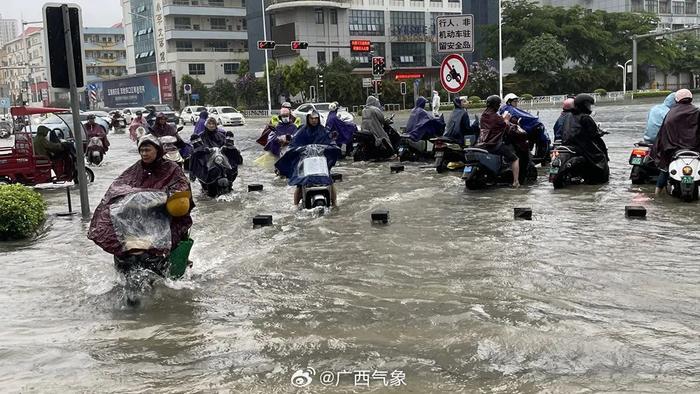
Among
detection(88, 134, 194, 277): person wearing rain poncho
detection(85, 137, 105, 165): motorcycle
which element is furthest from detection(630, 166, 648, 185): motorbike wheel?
detection(85, 137, 105, 165): motorcycle

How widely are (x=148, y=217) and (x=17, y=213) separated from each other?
407 cm

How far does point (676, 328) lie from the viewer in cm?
480

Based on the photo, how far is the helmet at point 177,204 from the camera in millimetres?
5855

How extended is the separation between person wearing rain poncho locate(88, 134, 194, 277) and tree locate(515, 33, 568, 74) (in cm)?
5665

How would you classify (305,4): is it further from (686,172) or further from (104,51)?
(686,172)

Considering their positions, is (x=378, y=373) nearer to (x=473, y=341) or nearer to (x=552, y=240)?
(x=473, y=341)

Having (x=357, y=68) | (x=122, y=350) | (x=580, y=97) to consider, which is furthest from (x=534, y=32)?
(x=122, y=350)

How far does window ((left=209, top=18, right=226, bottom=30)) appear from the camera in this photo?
84375 millimetres

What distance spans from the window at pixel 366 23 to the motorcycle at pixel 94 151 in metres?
55.2

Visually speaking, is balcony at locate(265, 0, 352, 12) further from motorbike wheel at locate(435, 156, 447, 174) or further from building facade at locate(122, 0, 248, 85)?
motorbike wheel at locate(435, 156, 447, 174)

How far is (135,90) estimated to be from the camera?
89.8 m

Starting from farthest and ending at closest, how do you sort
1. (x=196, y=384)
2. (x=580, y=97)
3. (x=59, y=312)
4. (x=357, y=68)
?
(x=357, y=68), (x=580, y=97), (x=59, y=312), (x=196, y=384)

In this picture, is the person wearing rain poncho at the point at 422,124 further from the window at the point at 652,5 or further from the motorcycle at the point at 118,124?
the window at the point at 652,5

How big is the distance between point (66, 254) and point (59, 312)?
2.47m
